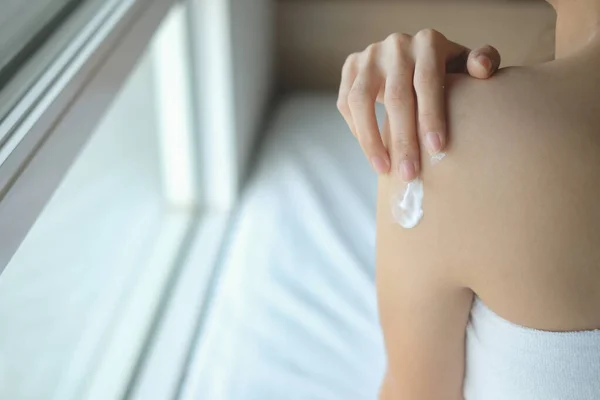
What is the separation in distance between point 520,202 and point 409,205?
4.1 inches

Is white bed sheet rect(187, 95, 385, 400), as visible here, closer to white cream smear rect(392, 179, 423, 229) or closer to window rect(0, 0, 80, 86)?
white cream smear rect(392, 179, 423, 229)

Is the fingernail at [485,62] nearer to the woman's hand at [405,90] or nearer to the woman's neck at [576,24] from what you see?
the woman's hand at [405,90]

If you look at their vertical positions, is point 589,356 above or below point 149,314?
below

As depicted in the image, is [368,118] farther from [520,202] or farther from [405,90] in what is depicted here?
[520,202]

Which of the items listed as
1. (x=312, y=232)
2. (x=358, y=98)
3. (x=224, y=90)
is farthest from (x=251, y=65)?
(x=358, y=98)

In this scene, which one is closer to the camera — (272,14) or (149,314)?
(149,314)

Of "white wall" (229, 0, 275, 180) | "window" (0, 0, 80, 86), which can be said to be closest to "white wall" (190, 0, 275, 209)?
"white wall" (229, 0, 275, 180)

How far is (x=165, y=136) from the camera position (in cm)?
148

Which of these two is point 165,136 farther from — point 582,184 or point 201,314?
point 582,184

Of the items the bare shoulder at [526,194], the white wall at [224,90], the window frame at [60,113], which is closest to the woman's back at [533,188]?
the bare shoulder at [526,194]

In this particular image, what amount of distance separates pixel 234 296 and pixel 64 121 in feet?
1.86

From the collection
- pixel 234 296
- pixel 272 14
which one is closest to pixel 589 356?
pixel 234 296

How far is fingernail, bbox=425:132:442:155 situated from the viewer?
22.5 inches

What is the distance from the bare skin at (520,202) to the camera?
0.55 meters
